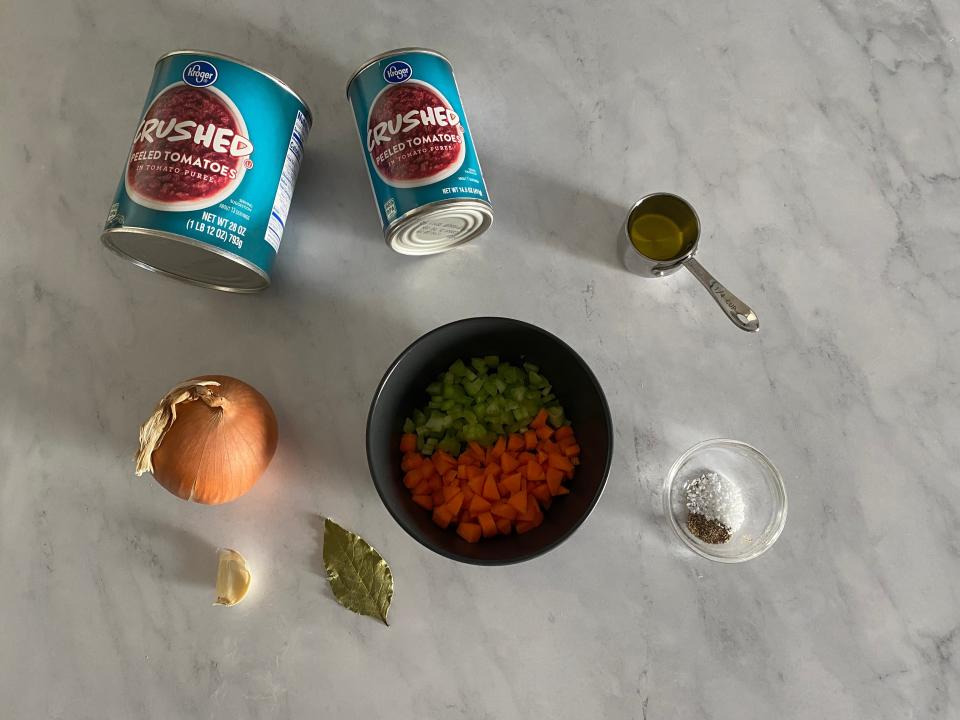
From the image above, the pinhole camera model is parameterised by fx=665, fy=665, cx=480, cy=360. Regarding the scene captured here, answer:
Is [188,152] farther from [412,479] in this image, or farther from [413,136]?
[412,479]

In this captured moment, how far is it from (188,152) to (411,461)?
18.3 inches

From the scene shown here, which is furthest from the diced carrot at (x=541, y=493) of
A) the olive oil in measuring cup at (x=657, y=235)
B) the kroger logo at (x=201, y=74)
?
the kroger logo at (x=201, y=74)

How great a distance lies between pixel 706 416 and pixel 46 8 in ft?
3.93

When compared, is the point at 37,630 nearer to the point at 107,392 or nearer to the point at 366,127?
the point at 107,392

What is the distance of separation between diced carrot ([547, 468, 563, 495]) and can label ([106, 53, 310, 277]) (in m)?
0.45

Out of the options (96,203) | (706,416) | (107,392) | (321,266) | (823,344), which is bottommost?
(107,392)

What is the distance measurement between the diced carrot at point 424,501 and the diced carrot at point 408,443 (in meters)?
0.07

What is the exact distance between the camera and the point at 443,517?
848 millimetres

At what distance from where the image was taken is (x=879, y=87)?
38.7 inches

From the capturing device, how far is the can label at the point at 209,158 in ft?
2.53

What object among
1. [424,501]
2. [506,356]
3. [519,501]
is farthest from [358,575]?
[506,356]

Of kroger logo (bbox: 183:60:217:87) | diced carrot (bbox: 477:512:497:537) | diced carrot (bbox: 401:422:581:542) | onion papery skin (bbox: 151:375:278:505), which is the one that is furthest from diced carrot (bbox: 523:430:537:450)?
kroger logo (bbox: 183:60:217:87)

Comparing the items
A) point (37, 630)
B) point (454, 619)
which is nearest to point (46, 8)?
point (37, 630)

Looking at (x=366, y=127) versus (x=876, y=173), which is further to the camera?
(x=876, y=173)
